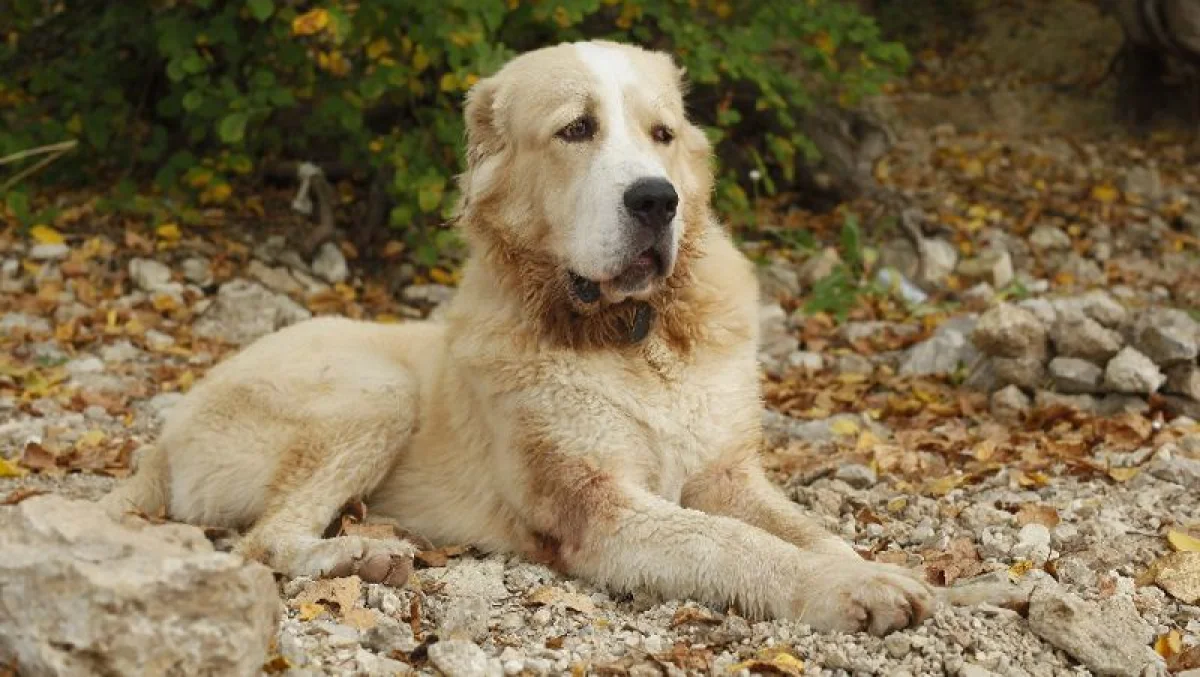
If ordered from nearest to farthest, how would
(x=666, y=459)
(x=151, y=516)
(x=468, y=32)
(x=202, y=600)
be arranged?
(x=202, y=600) < (x=666, y=459) < (x=151, y=516) < (x=468, y=32)

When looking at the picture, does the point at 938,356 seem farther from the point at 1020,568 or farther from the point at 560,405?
the point at 560,405

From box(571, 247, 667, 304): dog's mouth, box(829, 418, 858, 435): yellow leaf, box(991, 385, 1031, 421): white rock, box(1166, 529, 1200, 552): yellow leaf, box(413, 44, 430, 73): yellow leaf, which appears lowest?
box(829, 418, 858, 435): yellow leaf

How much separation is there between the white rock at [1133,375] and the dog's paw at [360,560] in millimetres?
3233

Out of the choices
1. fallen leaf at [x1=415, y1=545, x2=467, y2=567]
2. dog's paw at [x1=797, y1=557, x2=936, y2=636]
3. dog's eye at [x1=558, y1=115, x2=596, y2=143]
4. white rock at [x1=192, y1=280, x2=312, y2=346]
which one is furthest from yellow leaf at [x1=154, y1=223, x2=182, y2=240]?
dog's paw at [x1=797, y1=557, x2=936, y2=636]

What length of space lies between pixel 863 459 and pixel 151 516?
2508 millimetres

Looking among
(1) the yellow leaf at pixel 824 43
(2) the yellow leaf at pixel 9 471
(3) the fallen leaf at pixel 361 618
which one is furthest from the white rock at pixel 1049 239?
(3) the fallen leaf at pixel 361 618

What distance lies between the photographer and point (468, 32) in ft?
21.7

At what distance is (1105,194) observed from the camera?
382 inches

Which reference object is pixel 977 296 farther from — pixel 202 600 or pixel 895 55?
pixel 202 600

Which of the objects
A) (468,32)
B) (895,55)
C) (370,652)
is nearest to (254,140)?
(468,32)

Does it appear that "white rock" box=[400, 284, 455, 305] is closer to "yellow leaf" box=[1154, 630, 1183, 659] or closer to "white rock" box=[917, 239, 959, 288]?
"white rock" box=[917, 239, 959, 288]

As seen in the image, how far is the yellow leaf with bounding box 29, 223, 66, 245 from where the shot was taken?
7.86 m

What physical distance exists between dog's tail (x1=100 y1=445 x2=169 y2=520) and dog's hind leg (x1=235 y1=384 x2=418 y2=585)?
41 centimetres

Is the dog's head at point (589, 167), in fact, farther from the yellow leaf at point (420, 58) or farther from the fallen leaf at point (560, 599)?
the yellow leaf at point (420, 58)
